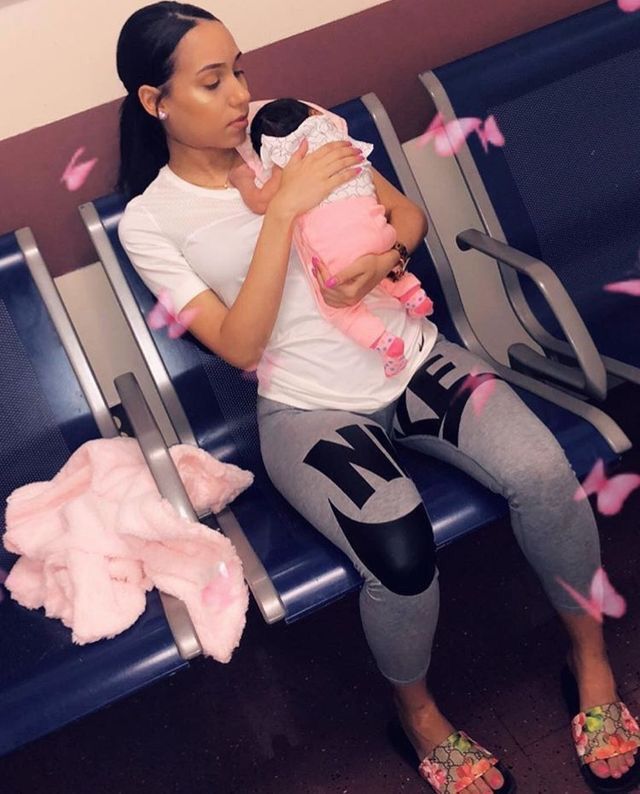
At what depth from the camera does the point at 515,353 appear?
1981mm

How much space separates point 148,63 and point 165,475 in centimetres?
66

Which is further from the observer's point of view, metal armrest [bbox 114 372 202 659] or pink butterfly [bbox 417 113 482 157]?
pink butterfly [bbox 417 113 482 157]

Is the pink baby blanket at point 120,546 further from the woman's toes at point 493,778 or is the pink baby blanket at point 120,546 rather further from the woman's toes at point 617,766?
the woman's toes at point 617,766

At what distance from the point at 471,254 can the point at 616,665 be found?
100 cm

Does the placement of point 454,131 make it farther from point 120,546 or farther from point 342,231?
point 120,546

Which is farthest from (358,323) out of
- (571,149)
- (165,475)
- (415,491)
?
(571,149)

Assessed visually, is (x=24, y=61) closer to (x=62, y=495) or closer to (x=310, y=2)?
(x=310, y=2)

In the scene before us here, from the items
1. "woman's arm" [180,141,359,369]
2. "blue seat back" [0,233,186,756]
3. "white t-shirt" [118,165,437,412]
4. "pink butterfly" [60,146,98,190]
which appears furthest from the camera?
"pink butterfly" [60,146,98,190]

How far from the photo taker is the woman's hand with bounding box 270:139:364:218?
159 centimetres

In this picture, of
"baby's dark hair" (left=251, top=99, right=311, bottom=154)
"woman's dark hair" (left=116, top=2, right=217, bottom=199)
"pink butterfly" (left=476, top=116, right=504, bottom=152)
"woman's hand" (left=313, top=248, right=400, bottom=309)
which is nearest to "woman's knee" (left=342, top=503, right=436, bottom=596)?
"woman's hand" (left=313, top=248, right=400, bottom=309)

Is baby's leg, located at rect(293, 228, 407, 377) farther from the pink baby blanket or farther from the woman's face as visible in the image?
the pink baby blanket

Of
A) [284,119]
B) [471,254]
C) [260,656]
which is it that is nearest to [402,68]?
[471,254]

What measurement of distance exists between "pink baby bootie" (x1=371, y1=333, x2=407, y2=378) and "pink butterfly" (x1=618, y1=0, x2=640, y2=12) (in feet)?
3.03
